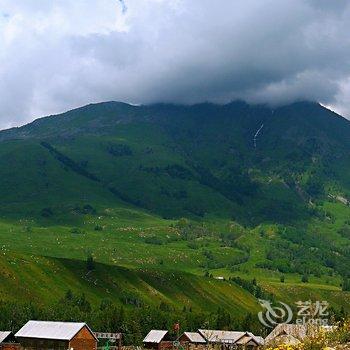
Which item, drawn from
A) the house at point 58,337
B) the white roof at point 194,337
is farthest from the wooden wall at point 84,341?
the white roof at point 194,337

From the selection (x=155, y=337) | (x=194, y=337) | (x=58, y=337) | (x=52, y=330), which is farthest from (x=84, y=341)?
(x=194, y=337)

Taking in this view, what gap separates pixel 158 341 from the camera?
481 feet

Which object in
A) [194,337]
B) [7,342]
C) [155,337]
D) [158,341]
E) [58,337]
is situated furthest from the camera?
[194,337]

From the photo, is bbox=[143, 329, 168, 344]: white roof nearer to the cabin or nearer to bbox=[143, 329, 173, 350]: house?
bbox=[143, 329, 173, 350]: house

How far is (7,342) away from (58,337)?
1404 cm

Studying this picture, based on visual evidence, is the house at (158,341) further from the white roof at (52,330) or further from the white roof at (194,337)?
the white roof at (52,330)

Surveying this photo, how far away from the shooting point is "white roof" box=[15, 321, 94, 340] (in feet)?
375

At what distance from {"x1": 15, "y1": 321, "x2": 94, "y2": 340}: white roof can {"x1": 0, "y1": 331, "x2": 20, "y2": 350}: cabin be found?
3.87 meters

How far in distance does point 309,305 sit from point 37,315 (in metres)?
159

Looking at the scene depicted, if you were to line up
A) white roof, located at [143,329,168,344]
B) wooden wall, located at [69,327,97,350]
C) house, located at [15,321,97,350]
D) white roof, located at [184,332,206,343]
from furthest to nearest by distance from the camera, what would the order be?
white roof, located at [184,332,206,343], white roof, located at [143,329,168,344], wooden wall, located at [69,327,97,350], house, located at [15,321,97,350]

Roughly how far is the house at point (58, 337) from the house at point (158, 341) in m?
32.7

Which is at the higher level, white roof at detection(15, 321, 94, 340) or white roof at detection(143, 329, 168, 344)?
white roof at detection(15, 321, 94, 340)

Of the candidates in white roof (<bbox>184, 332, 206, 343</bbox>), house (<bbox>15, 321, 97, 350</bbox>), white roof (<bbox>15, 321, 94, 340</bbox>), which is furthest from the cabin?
white roof (<bbox>184, 332, 206, 343</bbox>)

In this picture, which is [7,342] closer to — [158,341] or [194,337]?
[158,341]
